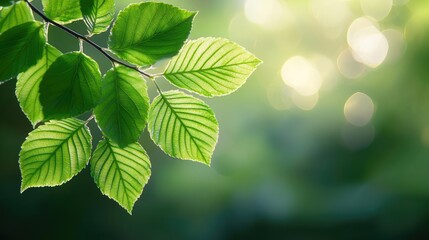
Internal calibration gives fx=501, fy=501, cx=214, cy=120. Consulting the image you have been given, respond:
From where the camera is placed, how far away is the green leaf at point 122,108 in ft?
1.20

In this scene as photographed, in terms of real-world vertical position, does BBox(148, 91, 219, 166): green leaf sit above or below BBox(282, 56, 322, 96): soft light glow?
below

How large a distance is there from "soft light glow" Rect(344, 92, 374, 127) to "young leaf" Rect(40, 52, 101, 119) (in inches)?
193

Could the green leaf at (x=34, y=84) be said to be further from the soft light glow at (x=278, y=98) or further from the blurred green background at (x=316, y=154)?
the soft light glow at (x=278, y=98)

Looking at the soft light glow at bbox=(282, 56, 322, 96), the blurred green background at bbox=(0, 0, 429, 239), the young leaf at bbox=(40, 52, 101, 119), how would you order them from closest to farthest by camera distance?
the young leaf at bbox=(40, 52, 101, 119) → the blurred green background at bbox=(0, 0, 429, 239) → the soft light glow at bbox=(282, 56, 322, 96)

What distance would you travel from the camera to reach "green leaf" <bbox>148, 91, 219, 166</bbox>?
39 centimetres

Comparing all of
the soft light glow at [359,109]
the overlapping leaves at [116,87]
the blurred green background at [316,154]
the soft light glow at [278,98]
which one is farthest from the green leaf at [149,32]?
the soft light glow at [359,109]

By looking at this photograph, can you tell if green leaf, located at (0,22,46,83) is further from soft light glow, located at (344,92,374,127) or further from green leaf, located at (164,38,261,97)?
soft light glow, located at (344,92,374,127)

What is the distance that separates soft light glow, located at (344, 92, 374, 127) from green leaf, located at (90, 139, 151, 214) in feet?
15.9

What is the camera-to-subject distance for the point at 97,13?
37 centimetres

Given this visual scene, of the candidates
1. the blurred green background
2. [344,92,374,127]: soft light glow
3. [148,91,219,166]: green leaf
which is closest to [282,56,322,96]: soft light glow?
the blurred green background


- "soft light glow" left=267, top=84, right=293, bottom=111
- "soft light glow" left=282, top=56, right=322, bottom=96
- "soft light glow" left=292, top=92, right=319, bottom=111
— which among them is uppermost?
"soft light glow" left=282, top=56, right=322, bottom=96

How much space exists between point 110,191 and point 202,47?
0.45 ft

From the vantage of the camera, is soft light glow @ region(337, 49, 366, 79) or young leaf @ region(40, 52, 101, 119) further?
soft light glow @ region(337, 49, 366, 79)

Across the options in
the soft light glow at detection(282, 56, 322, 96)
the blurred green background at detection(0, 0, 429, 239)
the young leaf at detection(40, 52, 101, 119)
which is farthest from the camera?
the soft light glow at detection(282, 56, 322, 96)
